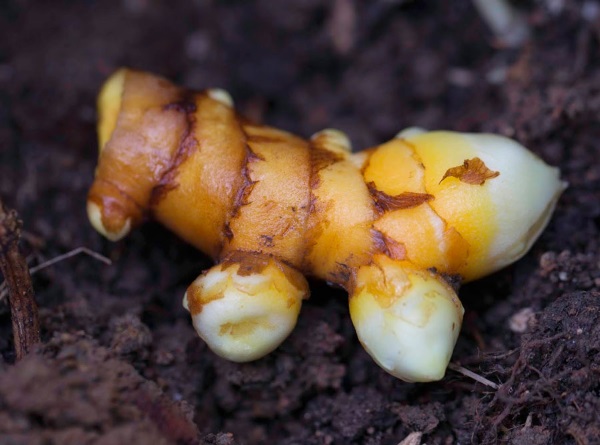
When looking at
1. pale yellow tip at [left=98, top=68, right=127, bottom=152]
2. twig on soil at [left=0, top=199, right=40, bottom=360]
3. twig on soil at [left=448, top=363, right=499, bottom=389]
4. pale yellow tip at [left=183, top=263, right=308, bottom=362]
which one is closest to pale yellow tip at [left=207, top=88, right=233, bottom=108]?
pale yellow tip at [left=98, top=68, right=127, bottom=152]

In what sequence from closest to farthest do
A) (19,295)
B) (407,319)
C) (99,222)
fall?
1. (407,319)
2. (19,295)
3. (99,222)

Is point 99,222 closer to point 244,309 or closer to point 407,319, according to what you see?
point 244,309

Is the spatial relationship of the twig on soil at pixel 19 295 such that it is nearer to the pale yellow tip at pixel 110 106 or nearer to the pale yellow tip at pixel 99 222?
the pale yellow tip at pixel 99 222

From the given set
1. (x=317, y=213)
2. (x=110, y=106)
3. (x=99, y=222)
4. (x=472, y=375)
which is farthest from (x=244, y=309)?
(x=110, y=106)

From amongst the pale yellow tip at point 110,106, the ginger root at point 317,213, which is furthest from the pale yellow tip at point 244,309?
the pale yellow tip at point 110,106

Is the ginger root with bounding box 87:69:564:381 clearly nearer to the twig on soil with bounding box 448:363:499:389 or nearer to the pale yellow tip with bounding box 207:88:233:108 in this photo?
the pale yellow tip with bounding box 207:88:233:108
